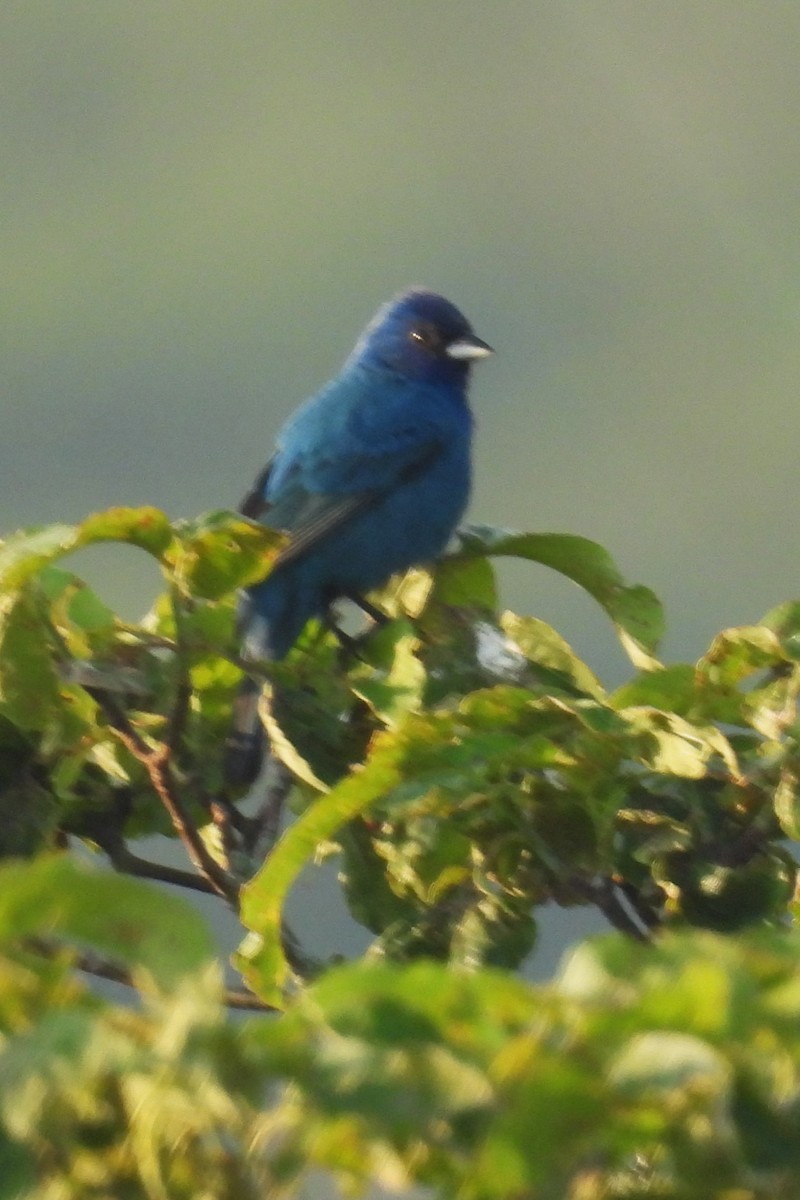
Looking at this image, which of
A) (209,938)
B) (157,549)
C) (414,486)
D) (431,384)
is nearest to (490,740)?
(157,549)

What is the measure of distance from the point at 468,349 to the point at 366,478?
709mm

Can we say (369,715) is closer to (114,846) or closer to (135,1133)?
(114,846)

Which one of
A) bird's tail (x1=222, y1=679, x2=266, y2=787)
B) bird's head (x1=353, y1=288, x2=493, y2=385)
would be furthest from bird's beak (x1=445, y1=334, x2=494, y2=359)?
bird's tail (x1=222, y1=679, x2=266, y2=787)

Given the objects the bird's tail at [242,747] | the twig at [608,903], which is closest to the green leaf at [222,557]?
the bird's tail at [242,747]

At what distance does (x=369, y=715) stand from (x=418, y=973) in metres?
0.52

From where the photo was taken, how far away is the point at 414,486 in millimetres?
2883

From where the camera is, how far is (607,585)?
1.02m

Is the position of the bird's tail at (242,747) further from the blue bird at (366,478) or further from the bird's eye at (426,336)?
the bird's eye at (426,336)

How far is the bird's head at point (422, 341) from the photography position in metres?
3.38

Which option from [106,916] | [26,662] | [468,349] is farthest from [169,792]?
[468,349]

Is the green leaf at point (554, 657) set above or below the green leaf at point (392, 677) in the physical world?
above

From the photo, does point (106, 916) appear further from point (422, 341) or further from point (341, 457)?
point (422, 341)

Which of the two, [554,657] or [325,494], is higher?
[554,657]

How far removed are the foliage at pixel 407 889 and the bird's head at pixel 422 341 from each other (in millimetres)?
2272
